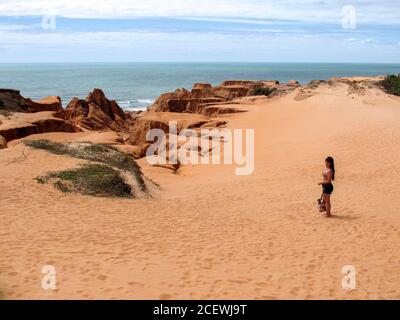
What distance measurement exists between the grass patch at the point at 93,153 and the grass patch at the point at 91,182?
6.08 feet

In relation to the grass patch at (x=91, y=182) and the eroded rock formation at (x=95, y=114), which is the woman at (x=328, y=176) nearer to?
the grass patch at (x=91, y=182)

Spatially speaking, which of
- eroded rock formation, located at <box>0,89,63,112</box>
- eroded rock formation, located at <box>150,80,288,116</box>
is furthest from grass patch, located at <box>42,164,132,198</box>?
eroded rock formation, located at <box>150,80,288,116</box>

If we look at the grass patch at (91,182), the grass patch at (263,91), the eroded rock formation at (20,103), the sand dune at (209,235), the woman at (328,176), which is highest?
the grass patch at (263,91)

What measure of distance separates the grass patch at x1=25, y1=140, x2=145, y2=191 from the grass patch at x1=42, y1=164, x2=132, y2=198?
→ 6.08 feet

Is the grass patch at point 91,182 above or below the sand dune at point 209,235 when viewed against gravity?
above

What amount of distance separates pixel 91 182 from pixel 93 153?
175 inches

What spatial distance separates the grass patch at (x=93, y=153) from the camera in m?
16.7

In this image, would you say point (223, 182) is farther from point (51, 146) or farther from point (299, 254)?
point (299, 254)

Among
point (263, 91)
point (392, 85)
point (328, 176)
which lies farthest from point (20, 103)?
point (392, 85)

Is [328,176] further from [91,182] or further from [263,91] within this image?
[263,91]

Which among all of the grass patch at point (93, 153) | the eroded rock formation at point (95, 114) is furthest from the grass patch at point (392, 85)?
the grass patch at point (93, 153)

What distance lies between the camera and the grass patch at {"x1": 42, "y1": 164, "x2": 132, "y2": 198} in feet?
42.4

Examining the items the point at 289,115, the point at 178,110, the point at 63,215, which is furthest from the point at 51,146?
the point at 178,110

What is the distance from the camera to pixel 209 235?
10164 millimetres
